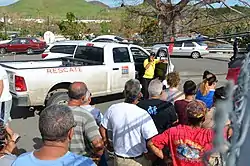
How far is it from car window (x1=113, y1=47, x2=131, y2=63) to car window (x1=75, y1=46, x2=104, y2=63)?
0.38m

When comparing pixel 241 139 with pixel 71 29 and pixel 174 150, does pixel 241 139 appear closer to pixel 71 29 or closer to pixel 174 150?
pixel 174 150

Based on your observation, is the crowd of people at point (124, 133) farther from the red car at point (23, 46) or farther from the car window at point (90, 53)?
the red car at point (23, 46)

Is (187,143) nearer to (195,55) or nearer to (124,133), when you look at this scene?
(124,133)

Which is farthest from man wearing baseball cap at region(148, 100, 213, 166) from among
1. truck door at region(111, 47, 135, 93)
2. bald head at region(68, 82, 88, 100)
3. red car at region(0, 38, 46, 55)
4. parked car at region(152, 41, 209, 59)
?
red car at region(0, 38, 46, 55)

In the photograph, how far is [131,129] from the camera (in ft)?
12.7

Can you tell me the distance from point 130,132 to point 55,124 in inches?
56.3

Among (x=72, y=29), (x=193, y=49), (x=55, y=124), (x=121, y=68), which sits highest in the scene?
(x=72, y=29)

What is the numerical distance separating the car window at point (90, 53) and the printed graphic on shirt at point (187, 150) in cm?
709

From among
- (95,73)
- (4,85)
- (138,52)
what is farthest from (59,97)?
(138,52)

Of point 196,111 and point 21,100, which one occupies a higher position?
point 196,111

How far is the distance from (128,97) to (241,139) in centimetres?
333

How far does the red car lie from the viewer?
31.6 metres

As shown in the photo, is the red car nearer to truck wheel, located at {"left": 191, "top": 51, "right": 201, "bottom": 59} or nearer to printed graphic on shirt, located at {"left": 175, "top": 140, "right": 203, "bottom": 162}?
truck wheel, located at {"left": 191, "top": 51, "right": 201, "bottom": 59}

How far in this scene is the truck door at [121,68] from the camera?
1037cm
